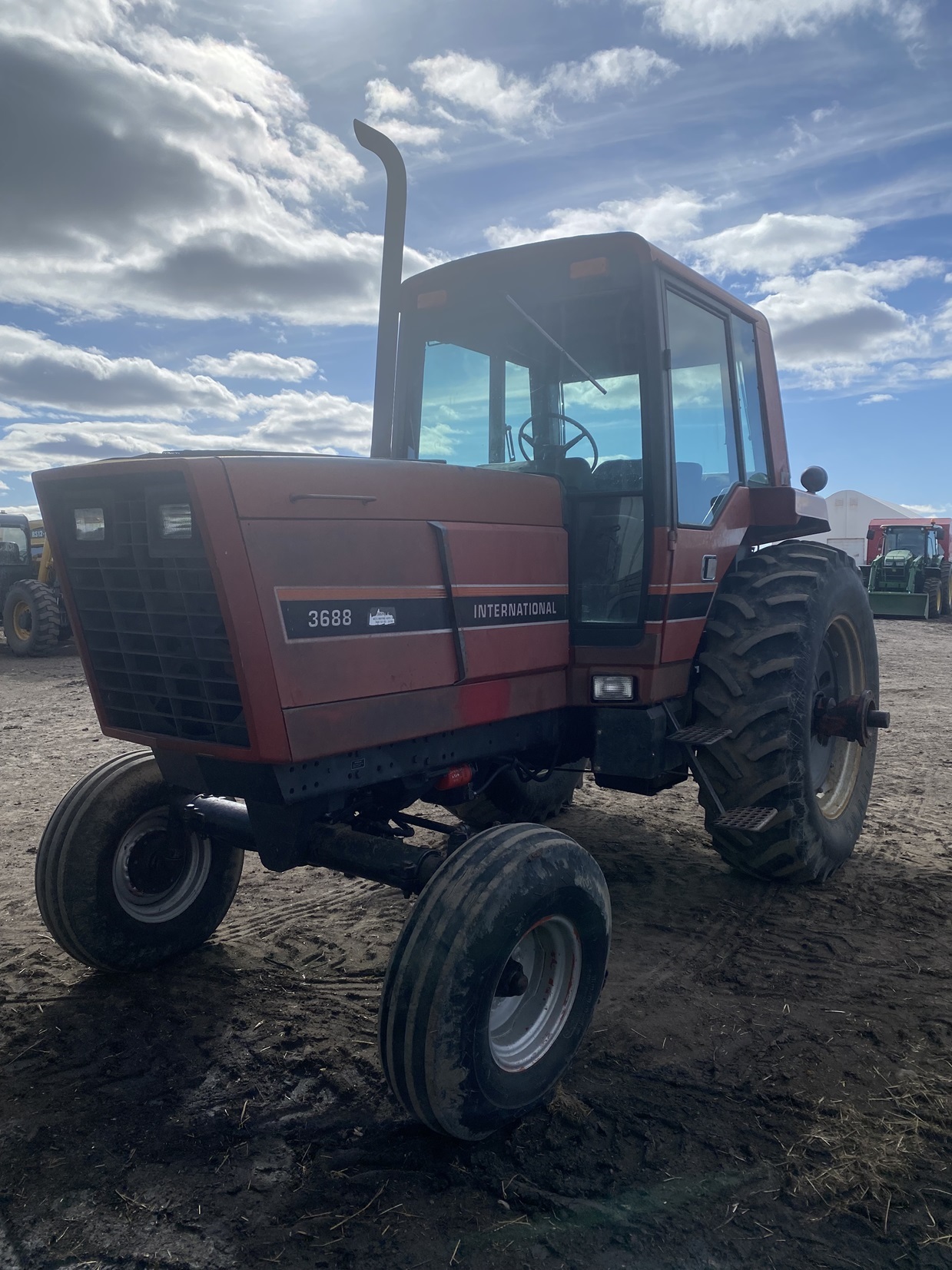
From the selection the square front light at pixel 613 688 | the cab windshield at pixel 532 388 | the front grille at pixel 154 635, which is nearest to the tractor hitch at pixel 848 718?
the square front light at pixel 613 688

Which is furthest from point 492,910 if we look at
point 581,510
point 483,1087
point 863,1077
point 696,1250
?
point 581,510

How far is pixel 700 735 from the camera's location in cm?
405

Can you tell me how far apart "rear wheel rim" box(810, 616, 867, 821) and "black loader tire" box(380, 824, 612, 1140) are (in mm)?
2399

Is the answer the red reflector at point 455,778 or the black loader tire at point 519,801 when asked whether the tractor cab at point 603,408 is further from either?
the black loader tire at point 519,801

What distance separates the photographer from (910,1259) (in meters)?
2.32

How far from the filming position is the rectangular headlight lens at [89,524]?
302cm

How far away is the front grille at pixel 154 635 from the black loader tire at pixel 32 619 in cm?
1311

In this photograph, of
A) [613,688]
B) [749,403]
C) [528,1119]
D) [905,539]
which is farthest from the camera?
[905,539]

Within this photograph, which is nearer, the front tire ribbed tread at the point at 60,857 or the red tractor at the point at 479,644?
the red tractor at the point at 479,644

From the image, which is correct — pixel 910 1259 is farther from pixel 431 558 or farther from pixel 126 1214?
pixel 431 558

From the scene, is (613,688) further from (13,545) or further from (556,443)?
(13,545)

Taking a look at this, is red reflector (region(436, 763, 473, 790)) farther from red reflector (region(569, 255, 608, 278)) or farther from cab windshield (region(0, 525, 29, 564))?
cab windshield (region(0, 525, 29, 564))

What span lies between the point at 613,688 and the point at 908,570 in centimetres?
2226

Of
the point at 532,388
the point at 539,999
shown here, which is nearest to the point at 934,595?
the point at 532,388
